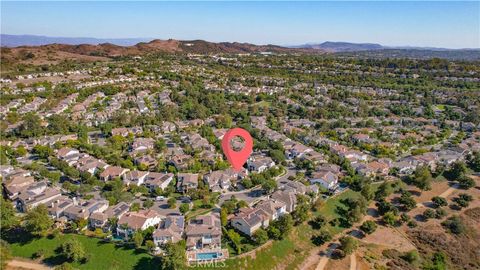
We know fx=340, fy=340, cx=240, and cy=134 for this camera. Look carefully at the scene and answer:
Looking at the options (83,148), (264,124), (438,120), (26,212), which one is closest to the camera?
(26,212)

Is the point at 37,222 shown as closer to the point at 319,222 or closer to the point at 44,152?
the point at 44,152

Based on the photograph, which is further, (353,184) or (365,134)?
(365,134)

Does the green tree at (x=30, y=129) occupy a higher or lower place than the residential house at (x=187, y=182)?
higher

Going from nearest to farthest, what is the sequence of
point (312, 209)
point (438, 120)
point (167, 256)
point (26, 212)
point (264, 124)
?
point (167, 256) → point (26, 212) → point (312, 209) → point (264, 124) → point (438, 120)

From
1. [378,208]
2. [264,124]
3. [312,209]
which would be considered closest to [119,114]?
[264,124]

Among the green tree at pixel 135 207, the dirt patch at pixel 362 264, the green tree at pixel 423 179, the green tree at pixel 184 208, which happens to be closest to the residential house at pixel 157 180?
the green tree at pixel 135 207

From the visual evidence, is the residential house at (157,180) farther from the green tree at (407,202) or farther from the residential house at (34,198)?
the green tree at (407,202)

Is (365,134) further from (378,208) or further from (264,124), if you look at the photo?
(378,208)
